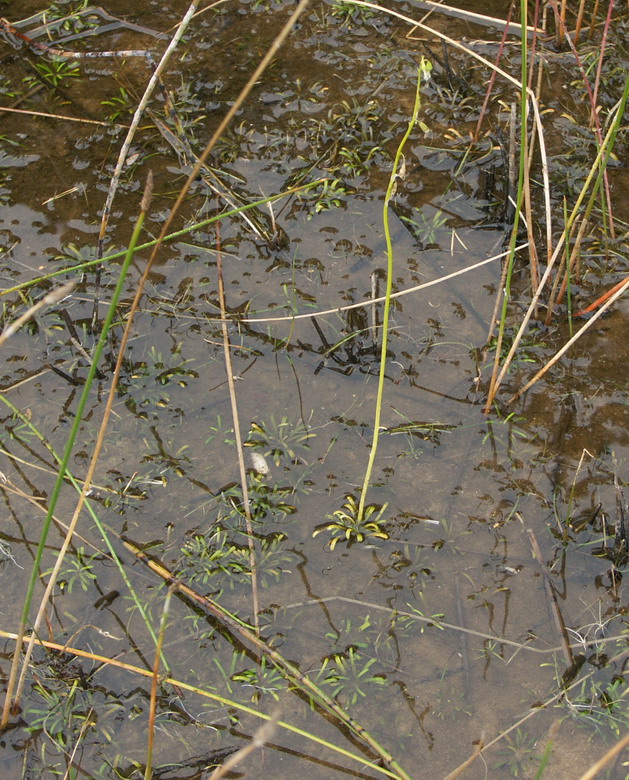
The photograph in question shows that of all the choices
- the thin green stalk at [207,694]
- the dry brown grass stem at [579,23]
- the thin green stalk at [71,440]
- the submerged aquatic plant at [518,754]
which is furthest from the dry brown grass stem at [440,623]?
the dry brown grass stem at [579,23]

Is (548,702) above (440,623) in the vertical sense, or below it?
below

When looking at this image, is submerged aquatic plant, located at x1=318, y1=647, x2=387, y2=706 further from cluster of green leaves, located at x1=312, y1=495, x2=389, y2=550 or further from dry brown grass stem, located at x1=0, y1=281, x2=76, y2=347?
dry brown grass stem, located at x1=0, y1=281, x2=76, y2=347

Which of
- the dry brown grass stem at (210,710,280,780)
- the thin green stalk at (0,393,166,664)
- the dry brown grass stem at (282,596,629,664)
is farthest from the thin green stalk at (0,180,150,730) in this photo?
the dry brown grass stem at (282,596,629,664)

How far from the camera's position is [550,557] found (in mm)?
2768

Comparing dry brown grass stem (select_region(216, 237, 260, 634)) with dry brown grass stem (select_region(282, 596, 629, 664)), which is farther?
dry brown grass stem (select_region(216, 237, 260, 634))

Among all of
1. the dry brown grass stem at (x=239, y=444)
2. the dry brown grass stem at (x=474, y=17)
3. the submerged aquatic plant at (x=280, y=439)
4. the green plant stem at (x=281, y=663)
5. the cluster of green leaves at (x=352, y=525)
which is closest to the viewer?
the green plant stem at (x=281, y=663)

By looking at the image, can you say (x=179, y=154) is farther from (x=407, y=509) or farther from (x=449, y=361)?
(x=407, y=509)

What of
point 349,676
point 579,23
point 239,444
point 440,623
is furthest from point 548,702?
point 579,23

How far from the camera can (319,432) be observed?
3.10 meters

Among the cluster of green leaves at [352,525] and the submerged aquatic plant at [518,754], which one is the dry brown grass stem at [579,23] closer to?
the cluster of green leaves at [352,525]

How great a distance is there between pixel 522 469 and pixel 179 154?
2262 millimetres

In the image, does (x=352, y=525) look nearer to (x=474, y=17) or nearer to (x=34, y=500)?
(x=34, y=500)

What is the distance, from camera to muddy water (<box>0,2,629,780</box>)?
2.52 metres

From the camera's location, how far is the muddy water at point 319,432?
2.52 meters
